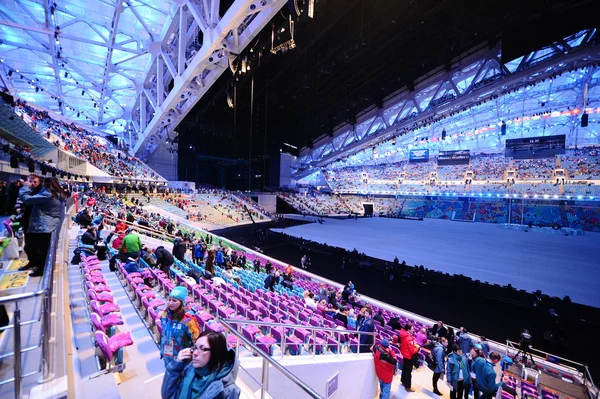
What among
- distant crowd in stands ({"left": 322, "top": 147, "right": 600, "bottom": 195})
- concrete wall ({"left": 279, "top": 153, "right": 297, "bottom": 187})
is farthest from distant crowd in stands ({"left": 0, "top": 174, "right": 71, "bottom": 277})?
distant crowd in stands ({"left": 322, "top": 147, "right": 600, "bottom": 195})

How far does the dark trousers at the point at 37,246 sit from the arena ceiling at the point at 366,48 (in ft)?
36.8

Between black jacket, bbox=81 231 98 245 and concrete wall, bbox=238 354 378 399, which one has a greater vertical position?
black jacket, bbox=81 231 98 245

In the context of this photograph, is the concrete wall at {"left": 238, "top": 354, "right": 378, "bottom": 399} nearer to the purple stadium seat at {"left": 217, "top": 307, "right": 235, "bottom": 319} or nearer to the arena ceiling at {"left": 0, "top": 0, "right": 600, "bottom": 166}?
the purple stadium seat at {"left": 217, "top": 307, "right": 235, "bottom": 319}

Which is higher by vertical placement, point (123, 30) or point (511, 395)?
point (123, 30)

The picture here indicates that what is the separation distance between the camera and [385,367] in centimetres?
435

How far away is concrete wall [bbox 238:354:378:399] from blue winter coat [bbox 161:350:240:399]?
143 centimetres

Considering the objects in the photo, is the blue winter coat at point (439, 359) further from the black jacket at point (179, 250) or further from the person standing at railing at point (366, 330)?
the black jacket at point (179, 250)

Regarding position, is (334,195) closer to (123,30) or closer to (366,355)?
(123,30)

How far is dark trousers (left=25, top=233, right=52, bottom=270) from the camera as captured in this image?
334 cm

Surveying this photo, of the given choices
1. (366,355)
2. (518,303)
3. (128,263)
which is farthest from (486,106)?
(128,263)

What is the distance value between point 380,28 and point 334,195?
33245 mm

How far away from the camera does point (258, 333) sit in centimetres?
427

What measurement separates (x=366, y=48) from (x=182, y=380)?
20170 millimetres

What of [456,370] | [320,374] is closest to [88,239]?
[320,374]
